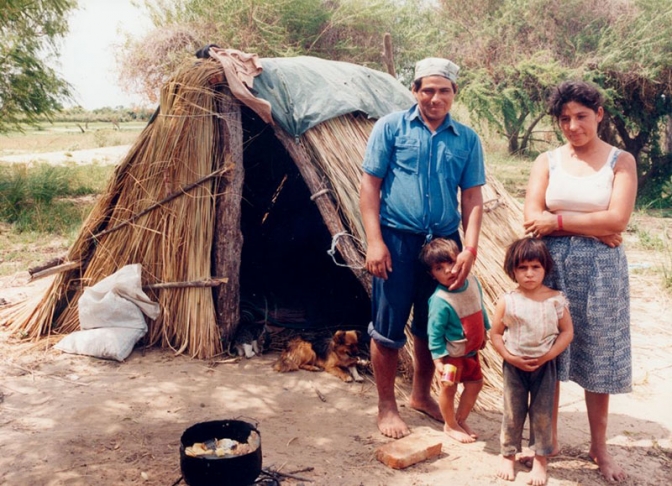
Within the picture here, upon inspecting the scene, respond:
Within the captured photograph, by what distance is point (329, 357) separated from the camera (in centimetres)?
399

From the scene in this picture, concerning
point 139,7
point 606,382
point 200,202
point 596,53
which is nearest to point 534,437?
point 606,382

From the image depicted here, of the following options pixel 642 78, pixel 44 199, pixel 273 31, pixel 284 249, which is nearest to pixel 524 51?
pixel 642 78

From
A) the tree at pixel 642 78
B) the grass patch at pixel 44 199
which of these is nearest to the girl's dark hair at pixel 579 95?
the grass patch at pixel 44 199

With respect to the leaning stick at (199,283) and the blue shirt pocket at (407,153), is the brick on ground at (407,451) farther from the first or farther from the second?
the leaning stick at (199,283)

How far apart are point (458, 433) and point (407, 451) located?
0.36 m

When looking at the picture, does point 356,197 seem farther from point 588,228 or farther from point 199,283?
point 588,228

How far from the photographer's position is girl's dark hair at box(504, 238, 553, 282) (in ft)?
8.41

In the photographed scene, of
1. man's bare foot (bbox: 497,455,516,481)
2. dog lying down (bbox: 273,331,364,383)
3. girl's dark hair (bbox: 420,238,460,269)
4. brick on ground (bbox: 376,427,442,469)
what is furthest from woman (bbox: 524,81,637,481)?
dog lying down (bbox: 273,331,364,383)

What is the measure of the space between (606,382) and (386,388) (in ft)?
3.49

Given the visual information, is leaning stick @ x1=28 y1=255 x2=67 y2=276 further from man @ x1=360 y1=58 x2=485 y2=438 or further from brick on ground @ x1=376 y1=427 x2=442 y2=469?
brick on ground @ x1=376 y1=427 x2=442 y2=469

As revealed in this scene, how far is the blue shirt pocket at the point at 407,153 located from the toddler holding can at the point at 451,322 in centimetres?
37

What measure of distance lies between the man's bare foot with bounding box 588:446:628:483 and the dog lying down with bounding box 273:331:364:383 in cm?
150

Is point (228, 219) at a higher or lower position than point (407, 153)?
lower

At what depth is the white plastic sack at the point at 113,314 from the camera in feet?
13.2
